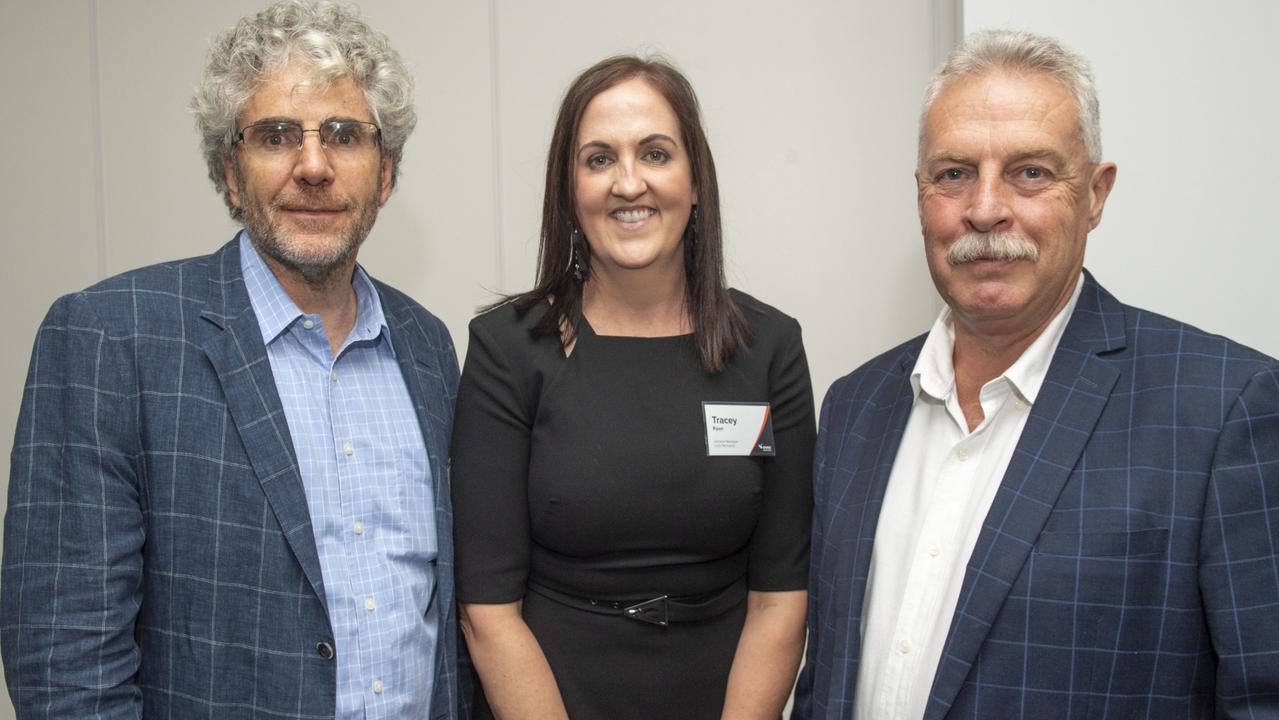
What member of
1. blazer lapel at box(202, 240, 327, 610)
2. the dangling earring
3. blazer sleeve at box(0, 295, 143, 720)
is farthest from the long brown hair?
blazer sleeve at box(0, 295, 143, 720)

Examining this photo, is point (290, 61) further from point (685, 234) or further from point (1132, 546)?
point (1132, 546)

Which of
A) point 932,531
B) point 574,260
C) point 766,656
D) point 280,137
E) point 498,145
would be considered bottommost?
point 766,656

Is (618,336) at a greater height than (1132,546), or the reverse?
(618,336)

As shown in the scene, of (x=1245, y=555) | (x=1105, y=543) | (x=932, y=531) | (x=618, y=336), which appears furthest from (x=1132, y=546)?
(x=618, y=336)

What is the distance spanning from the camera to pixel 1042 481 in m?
1.40

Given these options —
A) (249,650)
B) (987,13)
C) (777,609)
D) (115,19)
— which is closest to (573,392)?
(777,609)

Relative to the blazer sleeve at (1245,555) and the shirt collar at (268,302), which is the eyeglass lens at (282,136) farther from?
the blazer sleeve at (1245,555)

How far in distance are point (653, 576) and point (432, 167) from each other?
175cm

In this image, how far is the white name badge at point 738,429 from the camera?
184 cm

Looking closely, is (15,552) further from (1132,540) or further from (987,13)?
(987,13)

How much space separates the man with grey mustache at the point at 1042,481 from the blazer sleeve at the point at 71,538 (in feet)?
3.89

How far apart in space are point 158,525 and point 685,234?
1.14m

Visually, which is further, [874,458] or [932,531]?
[874,458]

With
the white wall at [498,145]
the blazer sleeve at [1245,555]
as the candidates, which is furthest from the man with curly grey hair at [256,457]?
the blazer sleeve at [1245,555]
